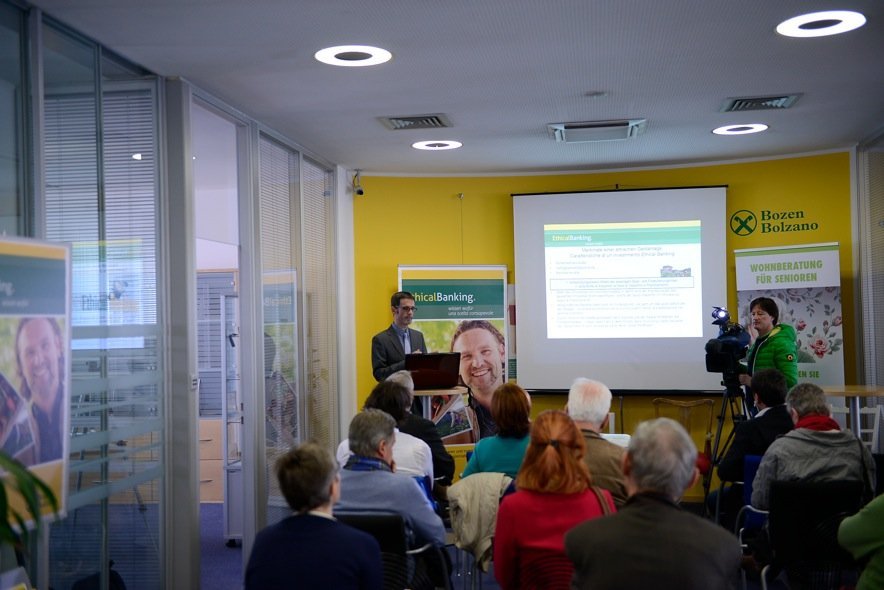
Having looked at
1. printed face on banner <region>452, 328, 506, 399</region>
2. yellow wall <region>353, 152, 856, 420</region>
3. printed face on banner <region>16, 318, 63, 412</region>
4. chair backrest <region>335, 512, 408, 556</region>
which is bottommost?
chair backrest <region>335, 512, 408, 556</region>

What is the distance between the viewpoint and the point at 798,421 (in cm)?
451

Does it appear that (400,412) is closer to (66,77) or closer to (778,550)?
(778,550)

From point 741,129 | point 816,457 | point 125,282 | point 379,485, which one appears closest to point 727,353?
point 741,129

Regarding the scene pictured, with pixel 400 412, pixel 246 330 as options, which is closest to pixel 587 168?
pixel 246 330

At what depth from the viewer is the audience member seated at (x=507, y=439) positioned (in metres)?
4.16

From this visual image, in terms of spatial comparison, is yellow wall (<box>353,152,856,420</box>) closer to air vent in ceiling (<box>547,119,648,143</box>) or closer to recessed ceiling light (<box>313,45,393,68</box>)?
air vent in ceiling (<box>547,119,648,143</box>)

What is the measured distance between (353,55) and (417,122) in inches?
70.4

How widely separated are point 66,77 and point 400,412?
2.41m

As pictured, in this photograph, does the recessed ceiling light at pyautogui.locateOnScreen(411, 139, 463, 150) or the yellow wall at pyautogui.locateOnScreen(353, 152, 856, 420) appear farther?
the yellow wall at pyautogui.locateOnScreen(353, 152, 856, 420)

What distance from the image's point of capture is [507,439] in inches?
166

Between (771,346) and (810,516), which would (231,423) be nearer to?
(771,346)

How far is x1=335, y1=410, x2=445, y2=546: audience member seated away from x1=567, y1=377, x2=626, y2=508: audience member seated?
708mm

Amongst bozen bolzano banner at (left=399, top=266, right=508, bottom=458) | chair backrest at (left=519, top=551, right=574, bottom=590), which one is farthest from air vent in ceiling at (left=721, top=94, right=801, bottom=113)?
chair backrest at (left=519, top=551, right=574, bottom=590)

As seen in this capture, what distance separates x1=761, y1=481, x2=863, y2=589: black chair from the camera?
13.1 ft
